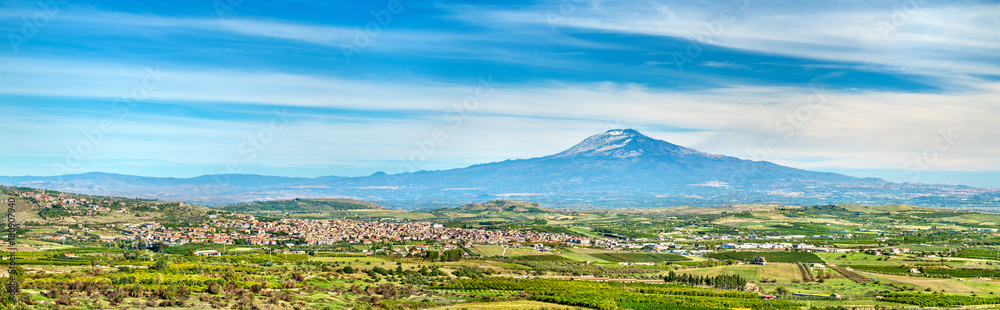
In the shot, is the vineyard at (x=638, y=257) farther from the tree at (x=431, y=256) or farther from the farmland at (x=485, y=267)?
Result: the tree at (x=431, y=256)

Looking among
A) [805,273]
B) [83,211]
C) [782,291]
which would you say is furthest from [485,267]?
[83,211]

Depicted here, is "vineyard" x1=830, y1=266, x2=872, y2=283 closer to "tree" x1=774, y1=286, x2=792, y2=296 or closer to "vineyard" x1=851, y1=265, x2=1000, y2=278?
"vineyard" x1=851, y1=265, x2=1000, y2=278

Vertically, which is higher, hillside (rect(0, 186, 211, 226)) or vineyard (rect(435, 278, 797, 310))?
hillside (rect(0, 186, 211, 226))

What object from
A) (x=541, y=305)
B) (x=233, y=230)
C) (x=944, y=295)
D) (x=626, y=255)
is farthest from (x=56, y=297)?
(x=233, y=230)

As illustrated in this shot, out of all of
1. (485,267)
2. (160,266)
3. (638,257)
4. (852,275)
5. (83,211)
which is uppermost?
(83,211)

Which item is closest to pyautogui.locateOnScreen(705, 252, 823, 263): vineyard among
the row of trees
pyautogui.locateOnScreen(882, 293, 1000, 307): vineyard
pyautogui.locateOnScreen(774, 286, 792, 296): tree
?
the row of trees

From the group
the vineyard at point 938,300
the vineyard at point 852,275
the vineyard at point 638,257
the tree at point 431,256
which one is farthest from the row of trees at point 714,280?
the tree at point 431,256

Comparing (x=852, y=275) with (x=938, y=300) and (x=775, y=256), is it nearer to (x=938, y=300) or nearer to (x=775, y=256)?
(x=938, y=300)

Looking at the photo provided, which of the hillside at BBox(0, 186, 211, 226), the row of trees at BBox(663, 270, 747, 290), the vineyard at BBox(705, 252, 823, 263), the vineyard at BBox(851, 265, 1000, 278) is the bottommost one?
the row of trees at BBox(663, 270, 747, 290)

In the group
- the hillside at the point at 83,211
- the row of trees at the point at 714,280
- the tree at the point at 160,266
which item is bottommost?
the row of trees at the point at 714,280

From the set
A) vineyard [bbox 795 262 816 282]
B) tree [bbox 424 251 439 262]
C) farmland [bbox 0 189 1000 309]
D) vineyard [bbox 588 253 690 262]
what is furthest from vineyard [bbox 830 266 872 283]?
tree [bbox 424 251 439 262]

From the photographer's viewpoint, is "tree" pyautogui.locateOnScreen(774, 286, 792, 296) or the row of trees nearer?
"tree" pyautogui.locateOnScreen(774, 286, 792, 296)

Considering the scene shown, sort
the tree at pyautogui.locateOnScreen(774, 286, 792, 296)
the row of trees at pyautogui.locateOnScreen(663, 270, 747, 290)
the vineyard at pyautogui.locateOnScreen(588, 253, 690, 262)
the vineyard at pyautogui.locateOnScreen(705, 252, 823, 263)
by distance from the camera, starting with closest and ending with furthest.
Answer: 1. the tree at pyautogui.locateOnScreen(774, 286, 792, 296)
2. the row of trees at pyautogui.locateOnScreen(663, 270, 747, 290)
3. the vineyard at pyautogui.locateOnScreen(705, 252, 823, 263)
4. the vineyard at pyautogui.locateOnScreen(588, 253, 690, 262)

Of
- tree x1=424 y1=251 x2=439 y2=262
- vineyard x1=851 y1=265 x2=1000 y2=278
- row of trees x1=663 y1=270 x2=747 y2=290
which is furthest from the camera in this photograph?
tree x1=424 y1=251 x2=439 y2=262
